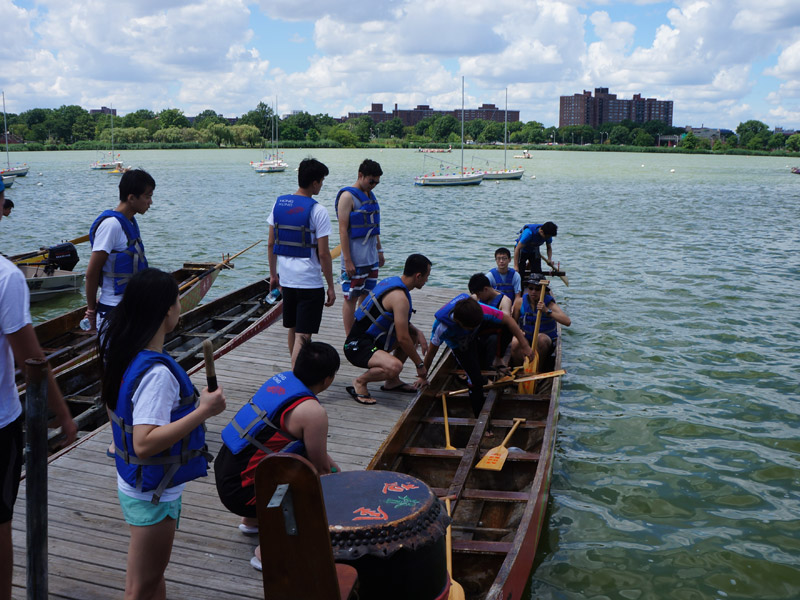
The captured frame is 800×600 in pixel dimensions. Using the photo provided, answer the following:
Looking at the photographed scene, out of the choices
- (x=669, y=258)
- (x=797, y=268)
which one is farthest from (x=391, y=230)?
(x=797, y=268)

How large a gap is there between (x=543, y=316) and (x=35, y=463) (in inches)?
319

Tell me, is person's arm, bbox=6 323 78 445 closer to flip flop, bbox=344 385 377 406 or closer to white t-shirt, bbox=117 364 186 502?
white t-shirt, bbox=117 364 186 502

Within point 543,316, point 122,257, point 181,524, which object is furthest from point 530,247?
point 181,524

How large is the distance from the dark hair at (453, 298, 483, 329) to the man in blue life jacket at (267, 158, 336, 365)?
1.32 meters

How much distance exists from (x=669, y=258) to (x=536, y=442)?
17.5 metres

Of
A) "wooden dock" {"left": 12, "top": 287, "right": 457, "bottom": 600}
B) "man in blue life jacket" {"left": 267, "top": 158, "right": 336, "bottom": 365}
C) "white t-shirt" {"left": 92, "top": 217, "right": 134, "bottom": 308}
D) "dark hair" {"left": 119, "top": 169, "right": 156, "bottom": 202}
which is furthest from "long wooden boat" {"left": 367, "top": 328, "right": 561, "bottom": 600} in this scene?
"dark hair" {"left": 119, "top": 169, "right": 156, "bottom": 202}

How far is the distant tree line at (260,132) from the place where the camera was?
453 ft

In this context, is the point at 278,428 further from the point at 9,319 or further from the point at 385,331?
the point at 385,331

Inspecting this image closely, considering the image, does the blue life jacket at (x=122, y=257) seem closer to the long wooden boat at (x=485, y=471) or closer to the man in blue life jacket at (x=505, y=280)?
the long wooden boat at (x=485, y=471)

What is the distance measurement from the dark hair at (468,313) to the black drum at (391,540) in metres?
3.20

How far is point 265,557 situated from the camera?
9.32ft

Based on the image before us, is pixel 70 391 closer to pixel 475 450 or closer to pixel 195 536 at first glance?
pixel 195 536

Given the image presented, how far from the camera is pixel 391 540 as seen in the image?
3.38m

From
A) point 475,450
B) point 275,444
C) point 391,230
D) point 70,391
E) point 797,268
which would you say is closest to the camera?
point 275,444
